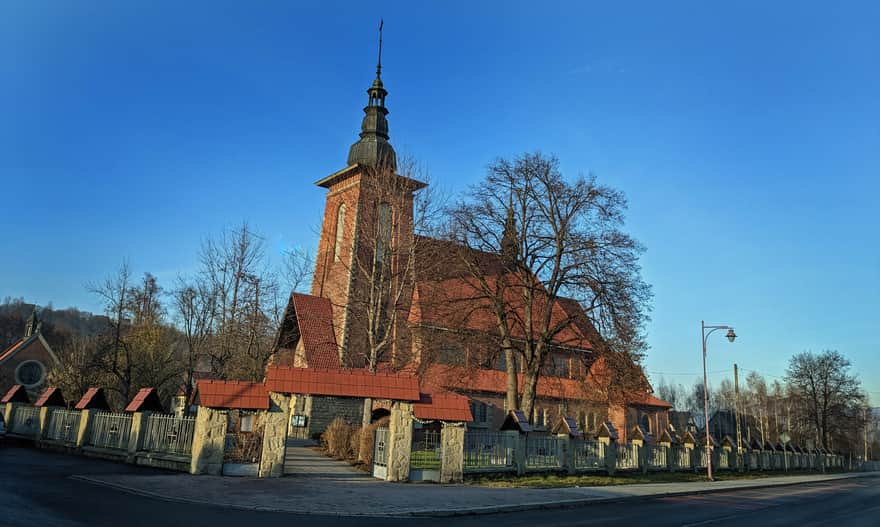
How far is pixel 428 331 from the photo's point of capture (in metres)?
28.7

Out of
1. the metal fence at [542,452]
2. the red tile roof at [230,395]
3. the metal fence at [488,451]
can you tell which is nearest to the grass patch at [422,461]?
the metal fence at [488,451]

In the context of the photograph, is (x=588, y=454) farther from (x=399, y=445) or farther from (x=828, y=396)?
(x=828, y=396)

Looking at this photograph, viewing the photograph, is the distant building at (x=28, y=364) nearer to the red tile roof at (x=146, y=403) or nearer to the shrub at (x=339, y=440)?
the shrub at (x=339, y=440)

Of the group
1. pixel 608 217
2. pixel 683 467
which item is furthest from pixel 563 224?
pixel 683 467

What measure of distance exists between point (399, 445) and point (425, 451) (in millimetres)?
1529

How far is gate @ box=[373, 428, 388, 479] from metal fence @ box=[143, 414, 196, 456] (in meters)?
5.44

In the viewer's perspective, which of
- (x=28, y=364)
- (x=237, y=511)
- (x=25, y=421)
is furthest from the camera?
(x=28, y=364)

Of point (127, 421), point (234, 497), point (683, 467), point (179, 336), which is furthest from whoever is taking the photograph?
point (179, 336)

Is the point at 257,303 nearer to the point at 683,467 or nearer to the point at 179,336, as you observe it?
the point at 179,336

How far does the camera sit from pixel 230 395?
16578 millimetres

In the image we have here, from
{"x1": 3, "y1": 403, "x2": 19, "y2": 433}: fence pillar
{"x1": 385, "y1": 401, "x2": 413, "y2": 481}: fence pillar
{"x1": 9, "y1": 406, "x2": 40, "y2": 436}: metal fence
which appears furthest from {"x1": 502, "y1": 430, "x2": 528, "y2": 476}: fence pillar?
{"x1": 3, "y1": 403, "x2": 19, "y2": 433}: fence pillar

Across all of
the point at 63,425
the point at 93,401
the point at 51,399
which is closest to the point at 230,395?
the point at 93,401

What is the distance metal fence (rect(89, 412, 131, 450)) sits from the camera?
19.4m

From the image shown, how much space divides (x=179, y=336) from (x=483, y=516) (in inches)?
1569
